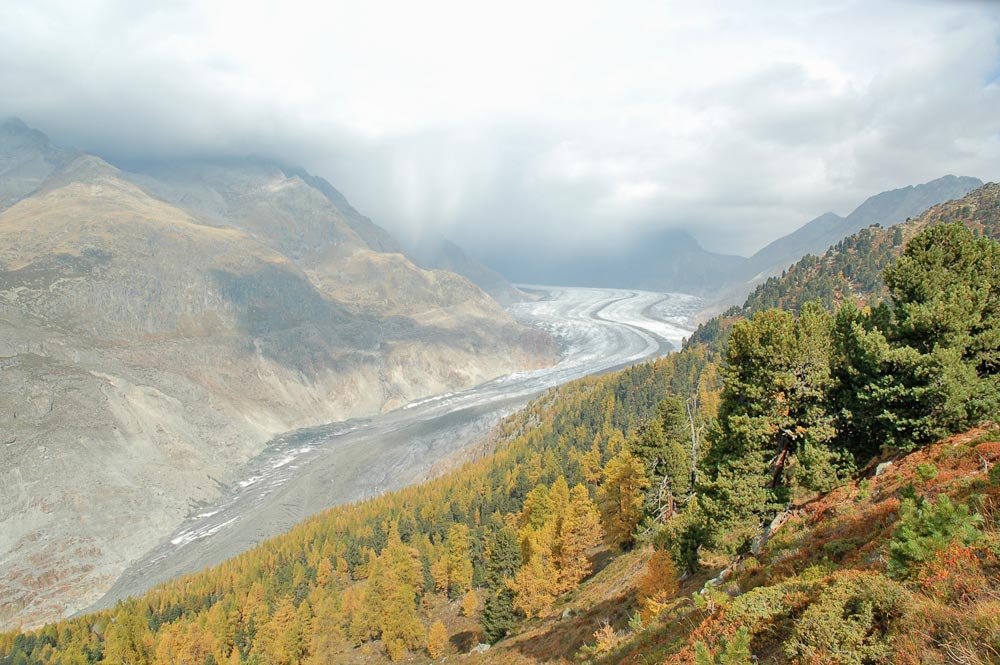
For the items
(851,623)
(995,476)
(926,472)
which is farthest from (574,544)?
(851,623)

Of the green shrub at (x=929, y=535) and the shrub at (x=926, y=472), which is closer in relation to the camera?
the green shrub at (x=929, y=535)

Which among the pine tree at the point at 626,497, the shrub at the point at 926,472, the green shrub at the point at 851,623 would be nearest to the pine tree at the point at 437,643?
the pine tree at the point at 626,497

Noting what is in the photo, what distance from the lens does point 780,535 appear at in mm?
21406

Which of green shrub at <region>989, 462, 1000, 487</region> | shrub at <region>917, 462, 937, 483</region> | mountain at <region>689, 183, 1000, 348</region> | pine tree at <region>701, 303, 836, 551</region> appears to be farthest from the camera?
mountain at <region>689, 183, 1000, 348</region>

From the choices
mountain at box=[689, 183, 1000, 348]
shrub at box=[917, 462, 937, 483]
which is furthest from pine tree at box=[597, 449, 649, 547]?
mountain at box=[689, 183, 1000, 348]

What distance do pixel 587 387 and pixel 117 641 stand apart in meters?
124

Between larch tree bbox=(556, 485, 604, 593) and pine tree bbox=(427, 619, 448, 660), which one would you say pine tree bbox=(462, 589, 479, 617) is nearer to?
pine tree bbox=(427, 619, 448, 660)

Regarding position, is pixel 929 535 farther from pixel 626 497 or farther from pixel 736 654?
pixel 626 497

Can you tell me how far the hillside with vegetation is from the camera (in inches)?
393

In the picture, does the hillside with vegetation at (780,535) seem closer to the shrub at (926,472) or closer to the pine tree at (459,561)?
the shrub at (926,472)

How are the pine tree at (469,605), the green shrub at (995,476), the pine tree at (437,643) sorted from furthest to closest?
the pine tree at (469,605)
the pine tree at (437,643)
the green shrub at (995,476)

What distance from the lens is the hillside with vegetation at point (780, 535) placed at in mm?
9984

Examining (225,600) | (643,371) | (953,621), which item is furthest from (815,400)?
(643,371)

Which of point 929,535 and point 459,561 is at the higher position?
point 929,535
